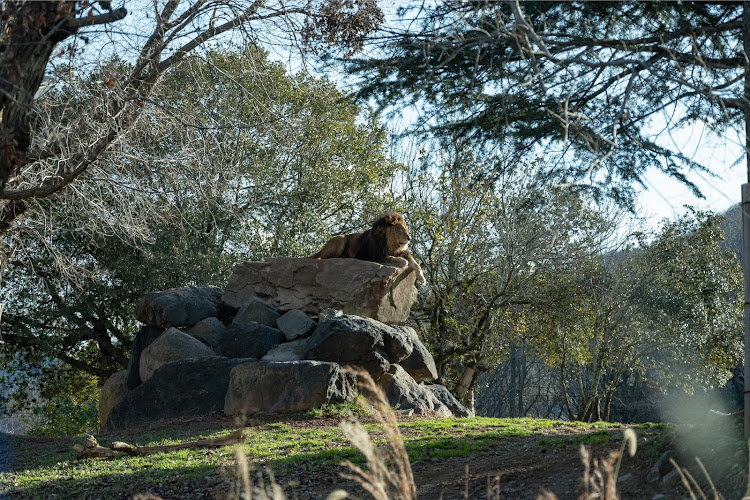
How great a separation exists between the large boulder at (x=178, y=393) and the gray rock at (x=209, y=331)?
113cm

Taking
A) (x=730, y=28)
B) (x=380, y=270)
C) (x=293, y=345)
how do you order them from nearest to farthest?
(x=730, y=28)
(x=293, y=345)
(x=380, y=270)

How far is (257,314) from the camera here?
13484 millimetres

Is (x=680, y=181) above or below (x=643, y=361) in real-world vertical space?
above

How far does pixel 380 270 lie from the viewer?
43.3 ft

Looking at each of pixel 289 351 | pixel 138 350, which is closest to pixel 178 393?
pixel 289 351

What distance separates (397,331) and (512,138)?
18.9 ft

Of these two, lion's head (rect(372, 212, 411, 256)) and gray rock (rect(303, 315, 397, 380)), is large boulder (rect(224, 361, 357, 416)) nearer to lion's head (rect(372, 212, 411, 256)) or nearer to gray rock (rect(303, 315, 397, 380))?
gray rock (rect(303, 315, 397, 380))

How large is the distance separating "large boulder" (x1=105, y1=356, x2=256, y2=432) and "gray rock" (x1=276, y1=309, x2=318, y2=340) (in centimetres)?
128

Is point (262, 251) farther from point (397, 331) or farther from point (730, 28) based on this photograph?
point (730, 28)

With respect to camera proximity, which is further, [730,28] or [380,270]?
[380,270]

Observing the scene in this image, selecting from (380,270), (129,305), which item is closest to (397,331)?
(380,270)

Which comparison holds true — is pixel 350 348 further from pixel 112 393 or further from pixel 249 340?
pixel 112 393

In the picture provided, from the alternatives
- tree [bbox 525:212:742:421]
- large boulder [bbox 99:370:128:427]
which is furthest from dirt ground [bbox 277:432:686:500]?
tree [bbox 525:212:742:421]

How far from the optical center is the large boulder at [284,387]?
10.7 m
